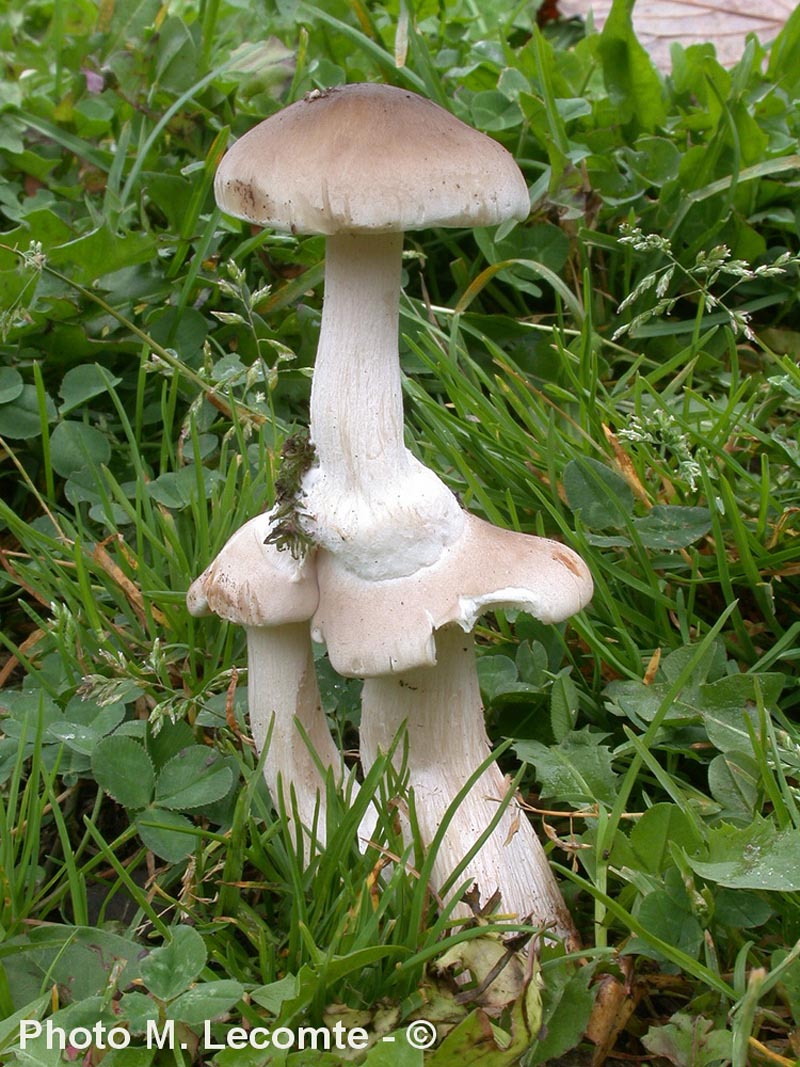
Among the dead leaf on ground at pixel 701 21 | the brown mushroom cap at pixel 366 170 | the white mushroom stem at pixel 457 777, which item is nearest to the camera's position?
the brown mushroom cap at pixel 366 170

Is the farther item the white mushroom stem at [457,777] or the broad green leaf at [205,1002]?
the white mushroom stem at [457,777]

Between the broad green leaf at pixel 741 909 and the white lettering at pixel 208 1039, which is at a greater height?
the broad green leaf at pixel 741 909

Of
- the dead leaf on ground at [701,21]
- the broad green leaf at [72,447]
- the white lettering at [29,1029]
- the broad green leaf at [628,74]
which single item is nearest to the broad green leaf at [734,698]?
the white lettering at [29,1029]

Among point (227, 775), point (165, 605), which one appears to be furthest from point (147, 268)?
point (227, 775)

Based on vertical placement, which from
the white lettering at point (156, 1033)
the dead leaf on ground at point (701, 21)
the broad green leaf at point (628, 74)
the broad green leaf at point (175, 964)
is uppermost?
the dead leaf on ground at point (701, 21)

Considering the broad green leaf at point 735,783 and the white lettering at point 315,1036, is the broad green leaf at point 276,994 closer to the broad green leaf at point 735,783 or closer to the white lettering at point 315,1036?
the white lettering at point 315,1036

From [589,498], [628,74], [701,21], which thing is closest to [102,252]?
[589,498]

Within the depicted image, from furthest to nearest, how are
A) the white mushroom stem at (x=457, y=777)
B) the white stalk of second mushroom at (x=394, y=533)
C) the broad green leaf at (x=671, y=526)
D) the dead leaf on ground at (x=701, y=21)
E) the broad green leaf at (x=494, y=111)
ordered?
1. the dead leaf on ground at (x=701, y=21)
2. the broad green leaf at (x=494, y=111)
3. the broad green leaf at (x=671, y=526)
4. the white mushroom stem at (x=457, y=777)
5. the white stalk of second mushroom at (x=394, y=533)

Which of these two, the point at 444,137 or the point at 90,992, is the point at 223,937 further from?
the point at 444,137

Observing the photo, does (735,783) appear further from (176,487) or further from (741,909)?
(176,487)
